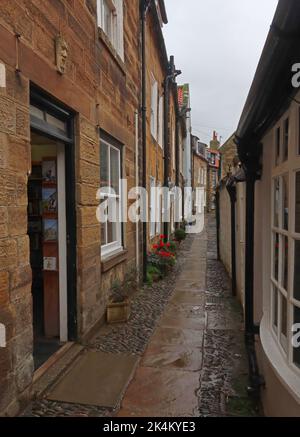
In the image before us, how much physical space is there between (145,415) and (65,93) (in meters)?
3.32

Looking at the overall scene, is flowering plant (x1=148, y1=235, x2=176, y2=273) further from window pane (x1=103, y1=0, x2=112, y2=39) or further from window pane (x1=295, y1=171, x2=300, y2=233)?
window pane (x1=295, y1=171, x2=300, y2=233)

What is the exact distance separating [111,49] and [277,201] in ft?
13.3

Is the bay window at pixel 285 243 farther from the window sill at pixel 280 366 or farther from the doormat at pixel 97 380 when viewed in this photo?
the doormat at pixel 97 380

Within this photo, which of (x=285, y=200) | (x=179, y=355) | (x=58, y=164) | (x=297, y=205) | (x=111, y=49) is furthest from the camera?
(x=111, y=49)

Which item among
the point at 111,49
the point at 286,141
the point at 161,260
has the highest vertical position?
the point at 111,49

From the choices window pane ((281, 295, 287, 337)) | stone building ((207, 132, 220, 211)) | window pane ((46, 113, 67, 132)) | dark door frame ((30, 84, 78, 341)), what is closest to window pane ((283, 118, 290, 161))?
window pane ((281, 295, 287, 337))

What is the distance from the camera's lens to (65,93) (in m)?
4.00

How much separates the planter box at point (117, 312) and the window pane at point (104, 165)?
1.82 m

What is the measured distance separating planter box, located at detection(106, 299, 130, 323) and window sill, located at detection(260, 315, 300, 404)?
273cm

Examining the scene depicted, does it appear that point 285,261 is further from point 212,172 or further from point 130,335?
point 212,172

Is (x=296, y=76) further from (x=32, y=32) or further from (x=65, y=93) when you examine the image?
(x=65, y=93)

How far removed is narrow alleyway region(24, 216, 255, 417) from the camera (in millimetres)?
3271

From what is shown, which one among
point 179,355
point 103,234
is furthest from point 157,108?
point 179,355

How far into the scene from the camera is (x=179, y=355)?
14.8 feet
